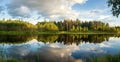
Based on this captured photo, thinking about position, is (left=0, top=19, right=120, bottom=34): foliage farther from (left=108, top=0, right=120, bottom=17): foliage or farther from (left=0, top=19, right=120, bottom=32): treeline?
(left=108, top=0, right=120, bottom=17): foliage

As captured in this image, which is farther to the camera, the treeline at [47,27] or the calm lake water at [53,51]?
the treeline at [47,27]

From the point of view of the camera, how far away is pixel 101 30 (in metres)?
187

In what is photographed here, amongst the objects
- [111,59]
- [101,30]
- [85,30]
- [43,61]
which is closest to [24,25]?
[85,30]

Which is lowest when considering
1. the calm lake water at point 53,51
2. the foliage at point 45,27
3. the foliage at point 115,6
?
the foliage at point 45,27

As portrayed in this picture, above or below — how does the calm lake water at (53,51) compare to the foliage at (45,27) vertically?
above

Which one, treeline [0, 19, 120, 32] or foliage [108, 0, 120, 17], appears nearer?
foliage [108, 0, 120, 17]

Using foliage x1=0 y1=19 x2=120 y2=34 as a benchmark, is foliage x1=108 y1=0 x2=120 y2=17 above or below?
above

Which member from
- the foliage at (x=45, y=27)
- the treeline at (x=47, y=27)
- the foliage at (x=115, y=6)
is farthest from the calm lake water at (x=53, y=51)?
the treeline at (x=47, y=27)

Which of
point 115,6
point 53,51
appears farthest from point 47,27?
point 115,6

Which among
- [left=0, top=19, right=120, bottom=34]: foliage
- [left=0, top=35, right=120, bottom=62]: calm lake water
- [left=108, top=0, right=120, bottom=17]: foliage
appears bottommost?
[left=0, top=19, right=120, bottom=34]: foliage

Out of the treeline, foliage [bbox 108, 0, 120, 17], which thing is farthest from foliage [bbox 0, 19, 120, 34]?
foliage [bbox 108, 0, 120, 17]

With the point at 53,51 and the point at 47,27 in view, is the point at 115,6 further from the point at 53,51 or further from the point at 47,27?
the point at 47,27

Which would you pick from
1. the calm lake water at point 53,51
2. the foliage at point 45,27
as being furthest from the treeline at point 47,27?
the calm lake water at point 53,51

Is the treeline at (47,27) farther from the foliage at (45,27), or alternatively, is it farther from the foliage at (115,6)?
the foliage at (115,6)
